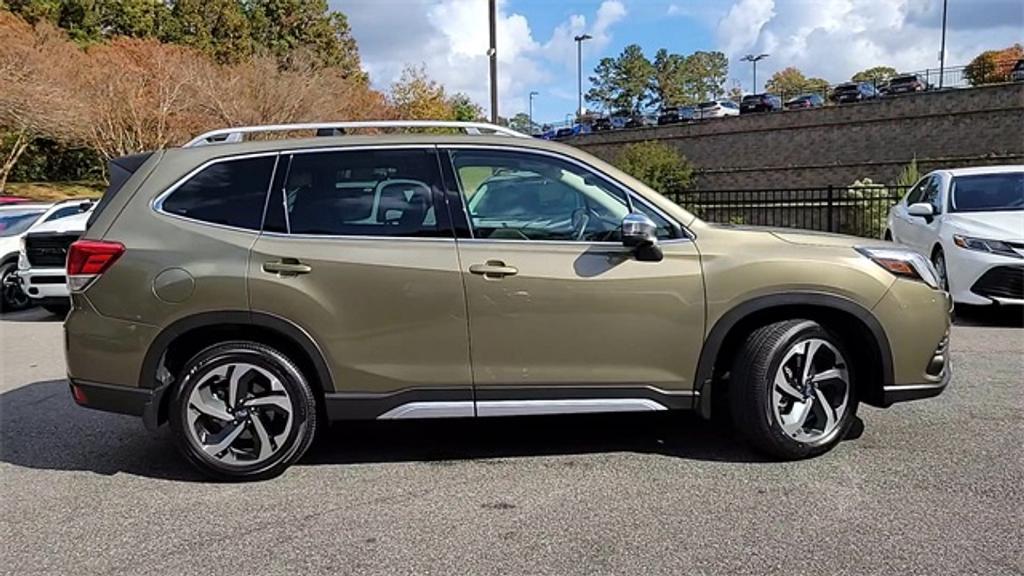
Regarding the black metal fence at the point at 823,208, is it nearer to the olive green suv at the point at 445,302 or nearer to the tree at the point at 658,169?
the tree at the point at 658,169

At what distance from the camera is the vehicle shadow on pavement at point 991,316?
8086 mm

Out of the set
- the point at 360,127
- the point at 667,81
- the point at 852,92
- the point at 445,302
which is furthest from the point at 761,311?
the point at 667,81

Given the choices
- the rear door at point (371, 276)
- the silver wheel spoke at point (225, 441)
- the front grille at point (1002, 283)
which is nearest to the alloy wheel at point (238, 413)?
the silver wheel spoke at point (225, 441)

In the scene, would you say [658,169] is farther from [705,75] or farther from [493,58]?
[705,75]

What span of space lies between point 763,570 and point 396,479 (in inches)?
74.8

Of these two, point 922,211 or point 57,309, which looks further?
point 57,309

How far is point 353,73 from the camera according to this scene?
50.5 meters

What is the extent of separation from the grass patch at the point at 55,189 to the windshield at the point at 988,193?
31.5m

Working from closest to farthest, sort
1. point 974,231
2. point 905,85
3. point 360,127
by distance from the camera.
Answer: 1. point 360,127
2. point 974,231
3. point 905,85

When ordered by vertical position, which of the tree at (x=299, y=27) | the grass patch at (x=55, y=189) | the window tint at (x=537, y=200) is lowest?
the window tint at (x=537, y=200)

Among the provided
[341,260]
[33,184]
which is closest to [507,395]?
[341,260]

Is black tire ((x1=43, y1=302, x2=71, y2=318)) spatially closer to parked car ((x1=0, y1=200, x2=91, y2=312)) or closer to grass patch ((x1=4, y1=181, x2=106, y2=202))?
parked car ((x1=0, y1=200, x2=91, y2=312))

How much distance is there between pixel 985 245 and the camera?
7887mm

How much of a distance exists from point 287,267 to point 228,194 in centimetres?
55
